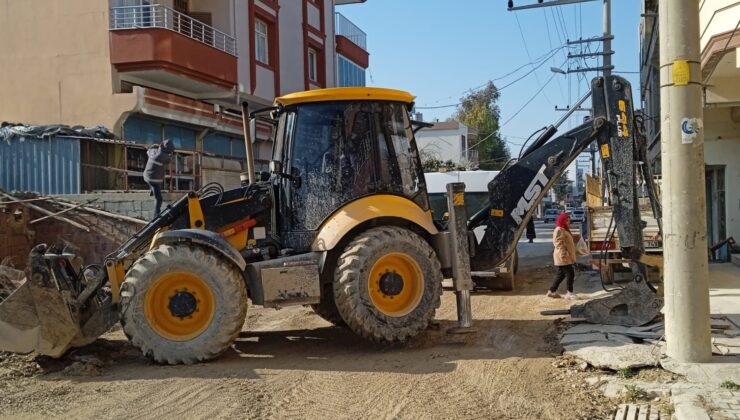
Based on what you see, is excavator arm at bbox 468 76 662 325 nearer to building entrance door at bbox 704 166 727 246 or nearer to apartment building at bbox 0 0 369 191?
building entrance door at bbox 704 166 727 246

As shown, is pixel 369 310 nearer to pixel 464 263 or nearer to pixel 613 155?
pixel 464 263

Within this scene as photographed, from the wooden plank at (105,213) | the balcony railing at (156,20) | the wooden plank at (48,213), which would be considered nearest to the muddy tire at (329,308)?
the wooden plank at (105,213)

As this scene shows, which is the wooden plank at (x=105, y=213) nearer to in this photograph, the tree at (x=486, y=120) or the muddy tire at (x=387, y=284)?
the muddy tire at (x=387, y=284)

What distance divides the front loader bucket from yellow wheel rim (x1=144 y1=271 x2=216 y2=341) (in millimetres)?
821

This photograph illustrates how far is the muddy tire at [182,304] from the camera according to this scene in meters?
6.86

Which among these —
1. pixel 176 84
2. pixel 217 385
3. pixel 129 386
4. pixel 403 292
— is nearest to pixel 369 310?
pixel 403 292

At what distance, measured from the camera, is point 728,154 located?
47.3 feet

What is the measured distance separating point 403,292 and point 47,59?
14.6 m

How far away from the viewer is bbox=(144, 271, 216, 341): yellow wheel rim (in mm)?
6988

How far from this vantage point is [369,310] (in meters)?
7.17

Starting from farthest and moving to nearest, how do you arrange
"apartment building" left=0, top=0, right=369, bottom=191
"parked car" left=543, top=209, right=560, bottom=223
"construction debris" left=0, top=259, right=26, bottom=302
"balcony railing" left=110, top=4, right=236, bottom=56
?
"parked car" left=543, top=209, right=560, bottom=223
"balcony railing" left=110, top=4, right=236, bottom=56
"apartment building" left=0, top=0, right=369, bottom=191
"construction debris" left=0, top=259, right=26, bottom=302

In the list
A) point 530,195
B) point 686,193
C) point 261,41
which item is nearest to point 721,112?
point 530,195

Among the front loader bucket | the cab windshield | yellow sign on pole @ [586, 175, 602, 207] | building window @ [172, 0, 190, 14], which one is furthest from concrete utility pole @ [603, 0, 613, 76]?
the front loader bucket

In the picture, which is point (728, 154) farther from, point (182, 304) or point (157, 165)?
point (182, 304)
